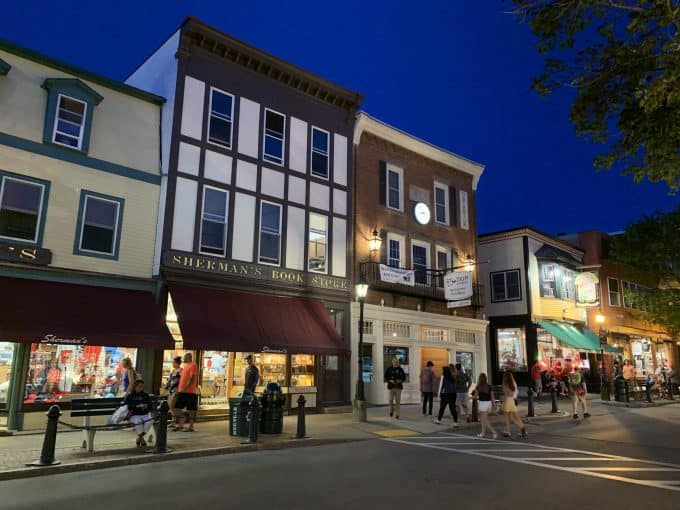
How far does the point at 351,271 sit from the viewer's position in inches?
824

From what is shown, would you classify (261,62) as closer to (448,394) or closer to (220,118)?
(220,118)

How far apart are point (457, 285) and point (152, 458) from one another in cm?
1532

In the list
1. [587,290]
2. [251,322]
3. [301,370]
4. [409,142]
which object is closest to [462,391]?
[301,370]

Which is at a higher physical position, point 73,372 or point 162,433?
point 73,372

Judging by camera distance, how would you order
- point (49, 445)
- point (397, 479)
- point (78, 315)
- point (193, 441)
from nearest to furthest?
1. point (397, 479)
2. point (49, 445)
3. point (193, 441)
4. point (78, 315)

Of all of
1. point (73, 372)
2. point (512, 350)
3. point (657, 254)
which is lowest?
point (73, 372)

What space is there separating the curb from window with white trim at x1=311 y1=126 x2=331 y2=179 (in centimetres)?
1093

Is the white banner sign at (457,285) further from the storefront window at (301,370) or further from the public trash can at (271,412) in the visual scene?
the public trash can at (271,412)

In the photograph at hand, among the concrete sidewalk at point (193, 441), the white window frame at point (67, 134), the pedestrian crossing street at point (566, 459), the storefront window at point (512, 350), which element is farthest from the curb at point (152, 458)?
the storefront window at point (512, 350)

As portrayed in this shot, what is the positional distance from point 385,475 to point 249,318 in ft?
28.4

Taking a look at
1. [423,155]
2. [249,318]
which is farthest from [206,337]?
[423,155]

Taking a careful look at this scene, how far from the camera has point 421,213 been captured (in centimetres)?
2448

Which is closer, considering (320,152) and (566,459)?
(566,459)

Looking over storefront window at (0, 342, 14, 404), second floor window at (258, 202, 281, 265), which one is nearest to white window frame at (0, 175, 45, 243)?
storefront window at (0, 342, 14, 404)
